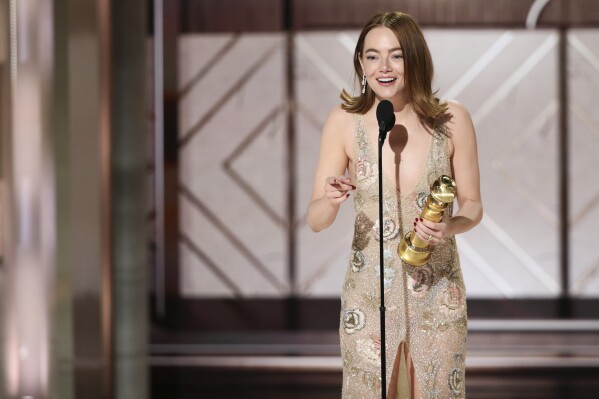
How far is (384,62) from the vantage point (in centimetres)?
198

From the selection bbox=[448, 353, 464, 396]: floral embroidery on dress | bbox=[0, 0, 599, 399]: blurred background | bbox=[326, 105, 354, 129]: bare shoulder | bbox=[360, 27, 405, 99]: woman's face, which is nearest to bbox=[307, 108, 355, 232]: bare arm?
bbox=[326, 105, 354, 129]: bare shoulder

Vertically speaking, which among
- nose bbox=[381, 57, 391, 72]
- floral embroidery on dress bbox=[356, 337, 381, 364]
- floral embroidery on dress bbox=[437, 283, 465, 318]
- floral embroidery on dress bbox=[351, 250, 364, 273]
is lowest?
floral embroidery on dress bbox=[356, 337, 381, 364]

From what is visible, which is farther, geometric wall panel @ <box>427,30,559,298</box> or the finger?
geometric wall panel @ <box>427,30,559,298</box>

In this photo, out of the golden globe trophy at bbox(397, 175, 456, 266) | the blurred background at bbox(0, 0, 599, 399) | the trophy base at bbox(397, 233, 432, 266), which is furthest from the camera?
the blurred background at bbox(0, 0, 599, 399)

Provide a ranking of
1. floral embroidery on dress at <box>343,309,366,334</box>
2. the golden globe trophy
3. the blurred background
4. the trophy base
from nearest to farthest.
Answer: the golden globe trophy → the trophy base → floral embroidery on dress at <box>343,309,366,334</box> → the blurred background

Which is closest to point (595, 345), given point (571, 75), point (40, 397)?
point (571, 75)

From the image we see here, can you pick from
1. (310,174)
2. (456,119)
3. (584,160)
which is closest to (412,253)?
(456,119)

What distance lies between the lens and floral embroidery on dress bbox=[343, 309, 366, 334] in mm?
2002

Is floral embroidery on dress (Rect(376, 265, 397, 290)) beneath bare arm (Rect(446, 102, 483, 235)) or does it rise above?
beneath

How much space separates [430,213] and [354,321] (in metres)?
0.34

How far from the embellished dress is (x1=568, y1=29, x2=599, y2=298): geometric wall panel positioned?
3.14 meters

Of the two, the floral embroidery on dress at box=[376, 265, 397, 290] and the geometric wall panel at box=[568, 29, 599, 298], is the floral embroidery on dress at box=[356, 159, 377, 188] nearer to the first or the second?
the floral embroidery on dress at box=[376, 265, 397, 290]

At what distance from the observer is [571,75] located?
16.2 ft

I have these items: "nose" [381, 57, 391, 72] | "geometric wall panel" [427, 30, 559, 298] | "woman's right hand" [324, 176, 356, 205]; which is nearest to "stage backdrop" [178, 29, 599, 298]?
"geometric wall panel" [427, 30, 559, 298]
